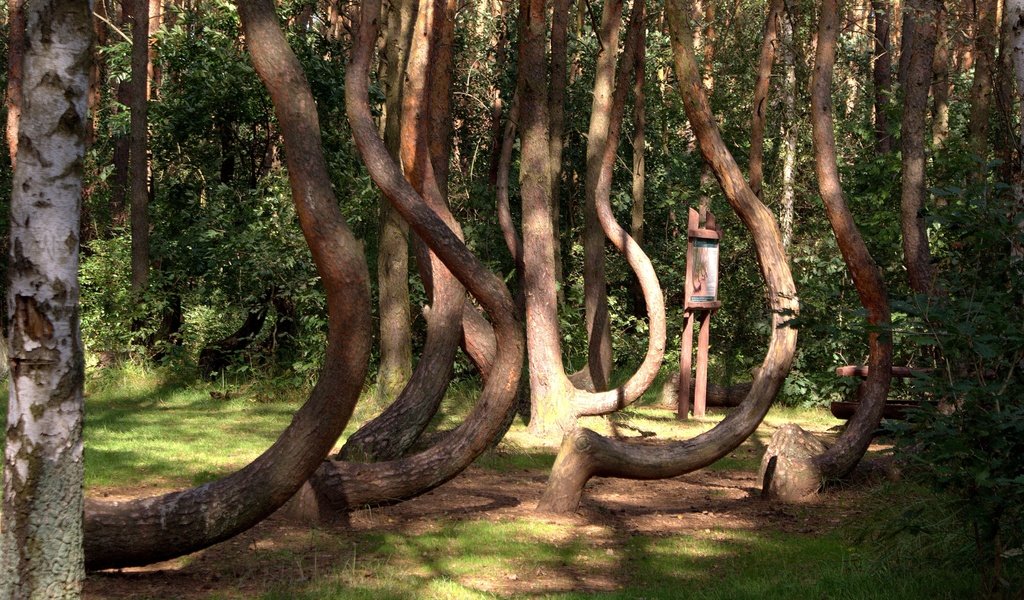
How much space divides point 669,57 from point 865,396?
45.1 feet

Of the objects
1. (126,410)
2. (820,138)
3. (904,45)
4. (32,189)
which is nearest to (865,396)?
(820,138)

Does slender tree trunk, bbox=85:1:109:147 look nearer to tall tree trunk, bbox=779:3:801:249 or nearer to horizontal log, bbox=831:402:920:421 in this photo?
tall tree trunk, bbox=779:3:801:249

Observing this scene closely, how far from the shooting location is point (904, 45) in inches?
790

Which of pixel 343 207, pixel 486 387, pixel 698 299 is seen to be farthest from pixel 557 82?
pixel 486 387

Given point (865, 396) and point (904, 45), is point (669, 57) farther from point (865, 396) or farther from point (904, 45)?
point (865, 396)

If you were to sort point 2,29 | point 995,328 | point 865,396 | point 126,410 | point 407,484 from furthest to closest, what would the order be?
point 2,29, point 126,410, point 865,396, point 407,484, point 995,328

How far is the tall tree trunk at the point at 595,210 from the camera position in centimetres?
1538

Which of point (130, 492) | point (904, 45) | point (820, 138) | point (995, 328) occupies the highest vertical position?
point (904, 45)

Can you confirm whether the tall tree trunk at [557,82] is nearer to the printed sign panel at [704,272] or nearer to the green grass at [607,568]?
the printed sign panel at [704,272]

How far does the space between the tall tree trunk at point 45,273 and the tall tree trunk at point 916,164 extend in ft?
25.9

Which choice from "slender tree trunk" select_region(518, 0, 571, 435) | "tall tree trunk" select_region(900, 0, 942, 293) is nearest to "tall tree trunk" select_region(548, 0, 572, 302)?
"slender tree trunk" select_region(518, 0, 571, 435)

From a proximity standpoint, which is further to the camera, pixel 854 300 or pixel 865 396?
pixel 854 300

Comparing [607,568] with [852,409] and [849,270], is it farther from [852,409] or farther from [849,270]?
[852,409]

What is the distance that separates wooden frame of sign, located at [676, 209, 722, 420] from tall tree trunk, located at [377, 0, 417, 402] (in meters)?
4.14
